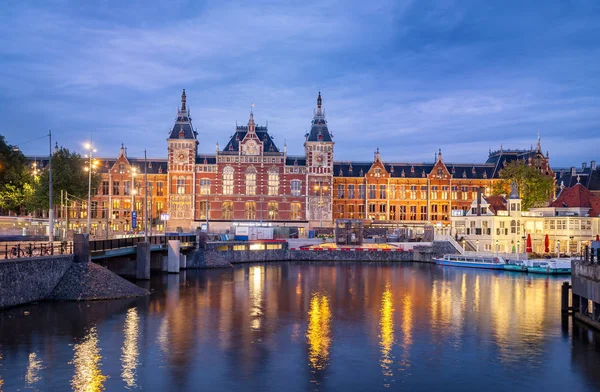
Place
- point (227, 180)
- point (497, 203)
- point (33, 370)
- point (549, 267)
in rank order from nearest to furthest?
point (33, 370), point (549, 267), point (497, 203), point (227, 180)

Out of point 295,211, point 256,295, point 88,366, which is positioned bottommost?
point 88,366

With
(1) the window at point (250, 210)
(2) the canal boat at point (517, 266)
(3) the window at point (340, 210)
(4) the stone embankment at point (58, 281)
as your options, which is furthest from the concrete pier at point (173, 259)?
(3) the window at point (340, 210)

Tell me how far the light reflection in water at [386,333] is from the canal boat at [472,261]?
3107 centimetres

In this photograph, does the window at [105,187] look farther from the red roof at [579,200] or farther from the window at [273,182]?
the red roof at [579,200]

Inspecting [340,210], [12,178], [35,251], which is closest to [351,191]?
[340,210]

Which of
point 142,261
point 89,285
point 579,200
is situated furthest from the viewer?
point 579,200

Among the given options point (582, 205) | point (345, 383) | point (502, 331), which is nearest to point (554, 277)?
point (582, 205)

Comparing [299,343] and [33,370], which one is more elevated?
[33,370]

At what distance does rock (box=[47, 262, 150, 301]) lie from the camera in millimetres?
48594

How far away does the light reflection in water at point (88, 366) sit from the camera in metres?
28.8

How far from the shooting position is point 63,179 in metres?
90.4

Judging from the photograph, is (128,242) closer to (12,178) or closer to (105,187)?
(12,178)

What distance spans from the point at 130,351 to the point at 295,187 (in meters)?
84.2

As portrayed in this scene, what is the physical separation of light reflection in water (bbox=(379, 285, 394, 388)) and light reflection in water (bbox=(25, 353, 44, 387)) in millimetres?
16899
